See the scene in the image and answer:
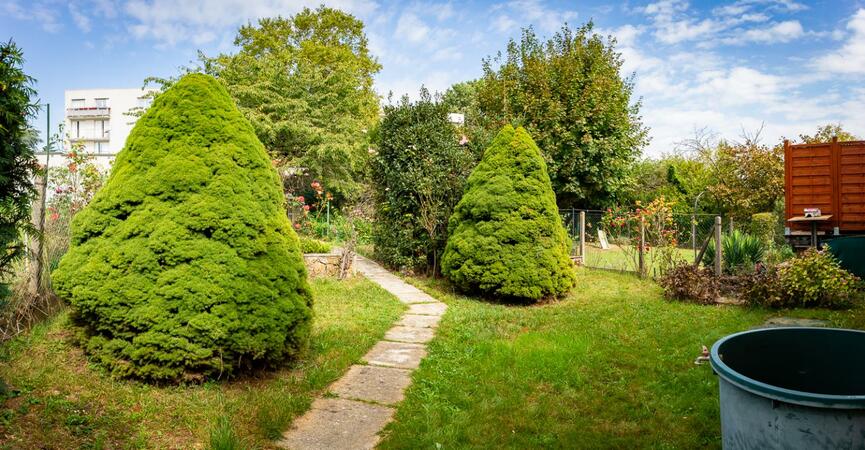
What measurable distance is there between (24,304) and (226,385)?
2624mm

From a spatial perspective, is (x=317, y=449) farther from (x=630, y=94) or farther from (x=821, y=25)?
(x=630, y=94)

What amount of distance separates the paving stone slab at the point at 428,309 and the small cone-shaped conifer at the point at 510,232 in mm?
708

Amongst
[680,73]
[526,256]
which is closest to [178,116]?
[526,256]

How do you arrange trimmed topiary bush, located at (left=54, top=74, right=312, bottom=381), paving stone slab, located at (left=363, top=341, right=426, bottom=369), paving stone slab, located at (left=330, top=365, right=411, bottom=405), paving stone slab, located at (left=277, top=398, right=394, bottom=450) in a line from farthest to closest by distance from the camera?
paving stone slab, located at (left=363, top=341, right=426, bottom=369), paving stone slab, located at (left=330, top=365, right=411, bottom=405), trimmed topiary bush, located at (left=54, top=74, right=312, bottom=381), paving stone slab, located at (left=277, top=398, right=394, bottom=450)

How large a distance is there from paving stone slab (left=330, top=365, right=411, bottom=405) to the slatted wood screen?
9.64 metres

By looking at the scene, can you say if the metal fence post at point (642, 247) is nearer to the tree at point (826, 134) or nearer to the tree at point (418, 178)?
the tree at point (418, 178)

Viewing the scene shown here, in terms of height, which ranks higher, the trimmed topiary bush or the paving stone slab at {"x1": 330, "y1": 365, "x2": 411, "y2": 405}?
the trimmed topiary bush

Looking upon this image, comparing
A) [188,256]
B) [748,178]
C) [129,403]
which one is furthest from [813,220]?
[129,403]

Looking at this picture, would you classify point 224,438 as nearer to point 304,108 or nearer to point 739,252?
point 739,252

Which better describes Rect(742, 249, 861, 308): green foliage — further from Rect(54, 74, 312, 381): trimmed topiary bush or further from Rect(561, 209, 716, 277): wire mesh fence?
Rect(54, 74, 312, 381): trimmed topiary bush

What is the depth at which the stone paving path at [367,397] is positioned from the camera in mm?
3270

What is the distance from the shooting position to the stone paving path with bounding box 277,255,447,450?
327cm

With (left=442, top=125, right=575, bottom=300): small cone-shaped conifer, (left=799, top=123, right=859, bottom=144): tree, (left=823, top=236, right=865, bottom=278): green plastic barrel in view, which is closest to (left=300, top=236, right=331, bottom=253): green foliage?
(left=442, top=125, right=575, bottom=300): small cone-shaped conifer

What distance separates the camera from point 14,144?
11.4ft
